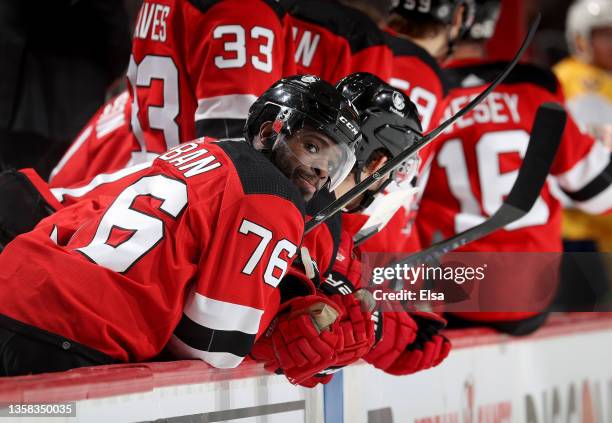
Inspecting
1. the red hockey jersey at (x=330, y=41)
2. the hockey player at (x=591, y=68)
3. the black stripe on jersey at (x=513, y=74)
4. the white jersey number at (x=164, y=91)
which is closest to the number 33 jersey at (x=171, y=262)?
the white jersey number at (x=164, y=91)

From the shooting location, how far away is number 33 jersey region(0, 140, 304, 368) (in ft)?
4.64

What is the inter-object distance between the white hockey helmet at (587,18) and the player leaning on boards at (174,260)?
2889 mm

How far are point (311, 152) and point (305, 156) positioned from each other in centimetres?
Result: 1

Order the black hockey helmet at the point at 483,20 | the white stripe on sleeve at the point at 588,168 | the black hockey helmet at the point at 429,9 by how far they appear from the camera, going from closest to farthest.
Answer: the black hockey helmet at the point at 429,9 < the black hockey helmet at the point at 483,20 < the white stripe on sleeve at the point at 588,168

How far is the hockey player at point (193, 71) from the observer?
191 cm

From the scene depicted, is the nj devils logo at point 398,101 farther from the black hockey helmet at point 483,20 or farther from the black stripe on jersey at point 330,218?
the black hockey helmet at point 483,20

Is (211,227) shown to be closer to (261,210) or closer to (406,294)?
(261,210)

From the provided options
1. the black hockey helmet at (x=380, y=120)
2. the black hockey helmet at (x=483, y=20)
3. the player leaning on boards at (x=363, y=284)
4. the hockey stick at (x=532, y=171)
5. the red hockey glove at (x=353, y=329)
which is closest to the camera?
the red hockey glove at (x=353, y=329)

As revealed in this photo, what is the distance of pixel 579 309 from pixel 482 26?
96cm

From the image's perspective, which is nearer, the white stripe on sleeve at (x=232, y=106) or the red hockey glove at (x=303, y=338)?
the red hockey glove at (x=303, y=338)

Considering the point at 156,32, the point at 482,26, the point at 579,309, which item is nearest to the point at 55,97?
the point at 156,32

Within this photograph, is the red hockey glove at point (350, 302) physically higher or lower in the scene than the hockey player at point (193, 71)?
lower

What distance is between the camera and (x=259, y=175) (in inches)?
59.2

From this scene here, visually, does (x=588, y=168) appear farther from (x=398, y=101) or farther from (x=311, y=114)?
(x=311, y=114)
